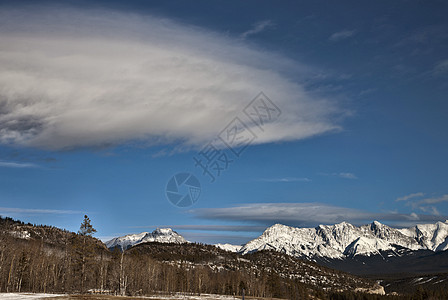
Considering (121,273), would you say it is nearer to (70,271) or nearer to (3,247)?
(70,271)

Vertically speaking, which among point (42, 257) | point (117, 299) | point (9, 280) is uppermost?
point (42, 257)

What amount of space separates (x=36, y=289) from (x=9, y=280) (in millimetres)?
14303

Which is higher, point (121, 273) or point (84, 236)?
point (84, 236)

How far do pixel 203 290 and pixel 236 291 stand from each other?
54.2 feet

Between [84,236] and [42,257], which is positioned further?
[42,257]

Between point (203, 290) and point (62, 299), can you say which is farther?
point (203, 290)

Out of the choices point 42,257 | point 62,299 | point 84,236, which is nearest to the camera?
point 62,299

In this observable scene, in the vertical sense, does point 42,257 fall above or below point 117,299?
above

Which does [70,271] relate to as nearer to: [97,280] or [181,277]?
[97,280]

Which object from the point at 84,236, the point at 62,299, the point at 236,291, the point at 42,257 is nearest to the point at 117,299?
the point at 62,299

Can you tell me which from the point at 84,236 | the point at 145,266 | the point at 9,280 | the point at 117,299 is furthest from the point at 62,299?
the point at 145,266

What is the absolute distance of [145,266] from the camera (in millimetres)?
168875

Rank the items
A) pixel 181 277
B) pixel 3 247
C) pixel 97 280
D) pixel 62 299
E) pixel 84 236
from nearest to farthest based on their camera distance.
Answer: pixel 62 299
pixel 84 236
pixel 3 247
pixel 97 280
pixel 181 277

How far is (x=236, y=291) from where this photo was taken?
200m
